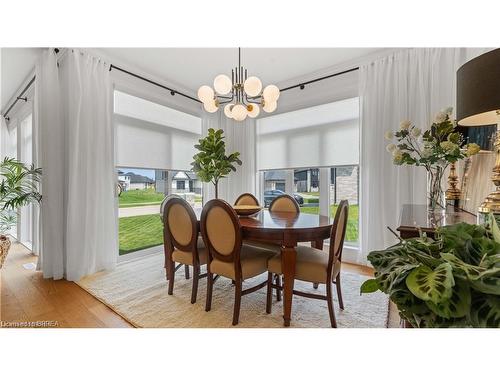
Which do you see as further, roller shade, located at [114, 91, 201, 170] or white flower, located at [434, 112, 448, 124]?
roller shade, located at [114, 91, 201, 170]

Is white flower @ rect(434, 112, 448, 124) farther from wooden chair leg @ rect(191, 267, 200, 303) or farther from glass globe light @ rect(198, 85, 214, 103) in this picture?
wooden chair leg @ rect(191, 267, 200, 303)

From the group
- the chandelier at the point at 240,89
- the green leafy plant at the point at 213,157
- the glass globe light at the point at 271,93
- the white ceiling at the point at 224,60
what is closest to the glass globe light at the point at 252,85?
the chandelier at the point at 240,89

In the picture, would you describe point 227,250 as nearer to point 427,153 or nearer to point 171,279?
point 171,279

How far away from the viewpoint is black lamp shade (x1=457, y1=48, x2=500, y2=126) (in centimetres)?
84

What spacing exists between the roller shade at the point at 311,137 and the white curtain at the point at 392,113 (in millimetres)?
248

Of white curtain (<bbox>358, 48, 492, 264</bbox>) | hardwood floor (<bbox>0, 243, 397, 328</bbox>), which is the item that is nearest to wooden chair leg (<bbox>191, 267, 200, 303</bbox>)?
hardwood floor (<bbox>0, 243, 397, 328</bbox>)

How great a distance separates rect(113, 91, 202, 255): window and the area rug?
42.2 inches

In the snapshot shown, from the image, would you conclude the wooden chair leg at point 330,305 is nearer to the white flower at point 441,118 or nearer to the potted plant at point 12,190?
the white flower at point 441,118

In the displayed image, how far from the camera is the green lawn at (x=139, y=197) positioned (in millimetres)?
3330

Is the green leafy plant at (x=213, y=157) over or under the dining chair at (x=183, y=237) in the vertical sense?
over

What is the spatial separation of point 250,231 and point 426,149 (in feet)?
4.45

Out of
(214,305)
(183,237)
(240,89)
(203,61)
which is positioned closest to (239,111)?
(240,89)

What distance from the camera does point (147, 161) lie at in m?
3.48
